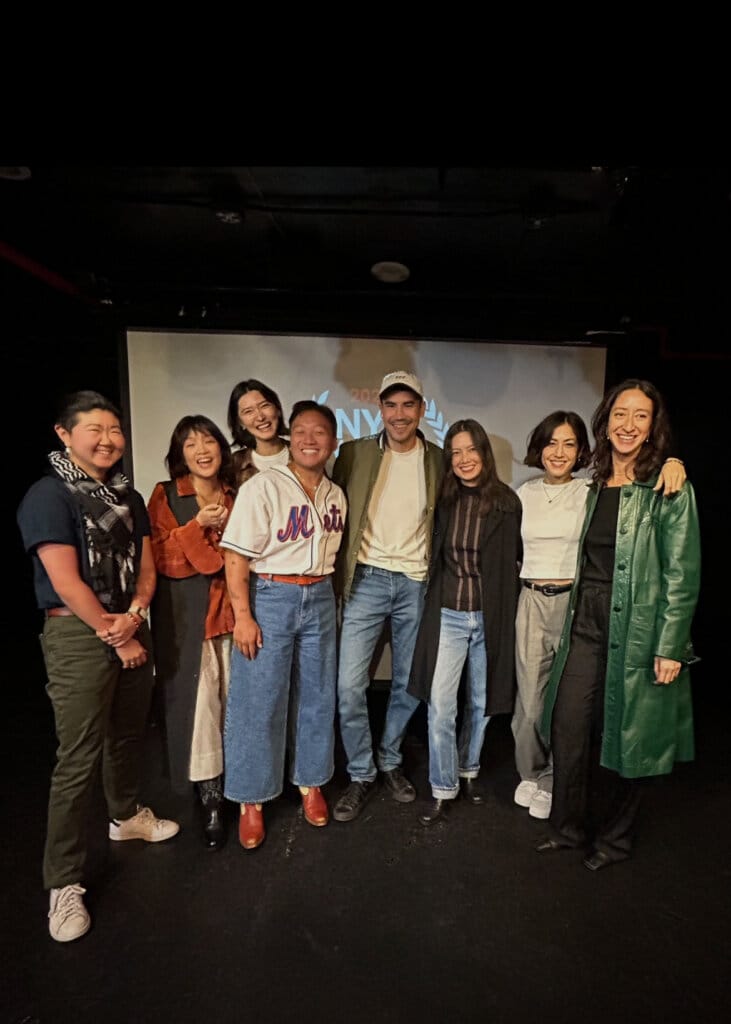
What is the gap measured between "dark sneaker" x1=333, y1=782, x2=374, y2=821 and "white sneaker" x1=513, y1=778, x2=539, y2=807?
0.70 metres

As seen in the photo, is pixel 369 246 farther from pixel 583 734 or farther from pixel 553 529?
pixel 583 734

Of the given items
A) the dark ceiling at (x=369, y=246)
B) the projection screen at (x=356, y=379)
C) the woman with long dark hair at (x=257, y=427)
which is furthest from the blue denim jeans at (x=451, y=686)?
the dark ceiling at (x=369, y=246)

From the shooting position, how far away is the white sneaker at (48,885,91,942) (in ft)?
5.68

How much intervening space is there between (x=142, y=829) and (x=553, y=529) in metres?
2.17

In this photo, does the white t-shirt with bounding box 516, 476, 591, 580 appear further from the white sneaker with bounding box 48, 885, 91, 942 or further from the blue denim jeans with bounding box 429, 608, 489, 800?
the white sneaker with bounding box 48, 885, 91, 942

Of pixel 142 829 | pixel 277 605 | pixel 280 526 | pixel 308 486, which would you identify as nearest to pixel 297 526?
pixel 280 526

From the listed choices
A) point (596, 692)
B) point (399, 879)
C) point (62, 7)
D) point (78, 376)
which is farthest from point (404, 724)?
point (78, 376)

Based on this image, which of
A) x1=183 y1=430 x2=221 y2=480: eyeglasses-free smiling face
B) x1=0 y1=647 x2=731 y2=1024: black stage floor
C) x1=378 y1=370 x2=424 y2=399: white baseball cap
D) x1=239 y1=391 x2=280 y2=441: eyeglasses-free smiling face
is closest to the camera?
x1=0 y1=647 x2=731 y2=1024: black stage floor

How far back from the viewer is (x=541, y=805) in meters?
2.36

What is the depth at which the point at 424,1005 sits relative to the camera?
61.1 inches

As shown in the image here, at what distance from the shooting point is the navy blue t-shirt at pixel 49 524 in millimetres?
1671

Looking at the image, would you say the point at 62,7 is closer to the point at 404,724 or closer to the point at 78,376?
the point at 404,724

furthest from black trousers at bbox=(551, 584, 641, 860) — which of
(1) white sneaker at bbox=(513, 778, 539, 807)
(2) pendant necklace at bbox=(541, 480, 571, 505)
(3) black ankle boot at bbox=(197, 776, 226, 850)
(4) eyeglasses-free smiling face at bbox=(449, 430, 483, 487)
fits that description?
(3) black ankle boot at bbox=(197, 776, 226, 850)

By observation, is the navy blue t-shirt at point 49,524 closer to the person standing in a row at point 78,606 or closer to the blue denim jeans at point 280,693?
the person standing in a row at point 78,606
